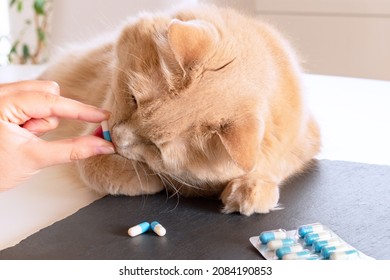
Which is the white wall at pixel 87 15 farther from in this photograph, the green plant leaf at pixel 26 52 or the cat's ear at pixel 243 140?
the cat's ear at pixel 243 140

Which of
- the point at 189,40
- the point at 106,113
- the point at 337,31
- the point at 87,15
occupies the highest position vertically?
the point at 189,40

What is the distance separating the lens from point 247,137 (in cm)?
123

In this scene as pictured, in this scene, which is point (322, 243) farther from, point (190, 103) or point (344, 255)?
point (190, 103)

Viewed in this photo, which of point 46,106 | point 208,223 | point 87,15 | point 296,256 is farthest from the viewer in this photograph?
point 87,15

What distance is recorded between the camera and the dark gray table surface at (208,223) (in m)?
1.15

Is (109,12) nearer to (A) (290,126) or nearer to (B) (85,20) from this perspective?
(B) (85,20)

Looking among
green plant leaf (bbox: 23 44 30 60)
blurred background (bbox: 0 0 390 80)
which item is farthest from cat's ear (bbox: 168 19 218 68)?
green plant leaf (bbox: 23 44 30 60)

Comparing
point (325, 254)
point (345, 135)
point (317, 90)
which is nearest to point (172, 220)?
point (325, 254)

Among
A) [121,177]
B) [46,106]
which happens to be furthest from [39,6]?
[46,106]

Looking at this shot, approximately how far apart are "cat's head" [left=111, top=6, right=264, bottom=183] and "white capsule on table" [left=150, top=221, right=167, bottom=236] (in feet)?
0.51

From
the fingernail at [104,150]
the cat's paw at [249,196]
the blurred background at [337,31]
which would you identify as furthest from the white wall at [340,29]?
the fingernail at [104,150]

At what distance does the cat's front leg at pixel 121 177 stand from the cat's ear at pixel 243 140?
0.29 m

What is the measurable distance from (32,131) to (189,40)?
40 centimetres

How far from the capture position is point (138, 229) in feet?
4.03
